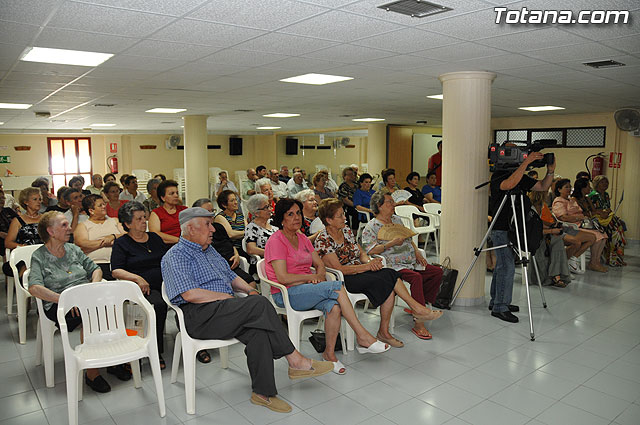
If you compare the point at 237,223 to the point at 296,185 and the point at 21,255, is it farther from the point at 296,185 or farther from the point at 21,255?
the point at 296,185

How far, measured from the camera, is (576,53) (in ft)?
13.6

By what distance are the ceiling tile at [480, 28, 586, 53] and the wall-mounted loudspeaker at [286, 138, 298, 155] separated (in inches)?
569

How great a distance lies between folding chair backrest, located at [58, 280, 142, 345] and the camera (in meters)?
3.32

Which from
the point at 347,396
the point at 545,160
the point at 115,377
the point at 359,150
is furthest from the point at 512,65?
the point at 359,150

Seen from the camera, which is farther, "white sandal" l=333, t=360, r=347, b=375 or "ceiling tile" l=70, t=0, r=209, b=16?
"white sandal" l=333, t=360, r=347, b=375

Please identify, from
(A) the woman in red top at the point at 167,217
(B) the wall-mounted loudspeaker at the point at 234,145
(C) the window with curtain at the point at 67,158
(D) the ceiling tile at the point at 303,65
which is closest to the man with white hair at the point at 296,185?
(A) the woman in red top at the point at 167,217

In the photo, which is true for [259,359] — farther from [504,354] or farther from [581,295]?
[581,295]

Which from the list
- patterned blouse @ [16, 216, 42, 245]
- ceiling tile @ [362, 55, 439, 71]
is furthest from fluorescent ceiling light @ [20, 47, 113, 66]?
ceiling tile @ [362, 55, 439, 71]

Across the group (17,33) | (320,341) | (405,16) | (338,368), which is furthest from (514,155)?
(17,33)

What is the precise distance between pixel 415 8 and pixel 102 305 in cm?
272

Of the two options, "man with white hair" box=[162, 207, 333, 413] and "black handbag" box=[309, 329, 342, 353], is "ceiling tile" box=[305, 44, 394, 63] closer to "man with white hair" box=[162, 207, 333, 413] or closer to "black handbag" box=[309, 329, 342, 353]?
"man with white hair" box=[162, 207, 333, 413]

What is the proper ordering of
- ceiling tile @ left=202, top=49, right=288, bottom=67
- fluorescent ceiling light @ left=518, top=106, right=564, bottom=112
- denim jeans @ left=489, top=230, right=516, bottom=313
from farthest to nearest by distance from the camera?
fluorescent ceiling light @ left=518, top=106, right=564, bottom=112, denim jeans @ left=489, top=230, right=516, bottom=313, ceiling tile @ left=202, top=49, right=288, bottom=67

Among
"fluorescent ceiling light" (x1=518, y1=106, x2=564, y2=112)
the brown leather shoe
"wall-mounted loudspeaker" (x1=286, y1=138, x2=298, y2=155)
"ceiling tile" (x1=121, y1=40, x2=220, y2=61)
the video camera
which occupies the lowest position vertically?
the brown leather shoe

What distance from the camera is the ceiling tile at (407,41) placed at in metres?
3.51
